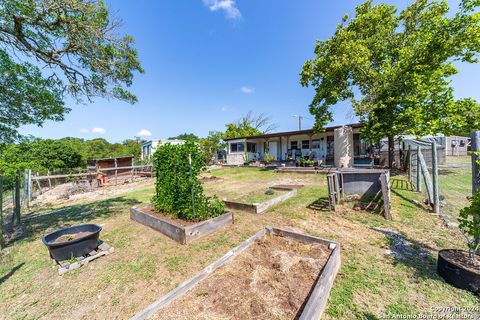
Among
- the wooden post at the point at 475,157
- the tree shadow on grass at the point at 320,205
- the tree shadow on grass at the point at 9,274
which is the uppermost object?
the wooden post at the point at 475,157

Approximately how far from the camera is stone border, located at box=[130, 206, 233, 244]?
413 cm

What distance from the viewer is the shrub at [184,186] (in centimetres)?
467

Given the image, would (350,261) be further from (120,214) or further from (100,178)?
(100,178)

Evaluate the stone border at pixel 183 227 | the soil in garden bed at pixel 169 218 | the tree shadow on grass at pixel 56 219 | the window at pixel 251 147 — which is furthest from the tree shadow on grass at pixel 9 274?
the window at pixel 251 147

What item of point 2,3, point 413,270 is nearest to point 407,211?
point 413,270

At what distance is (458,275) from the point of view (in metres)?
2.47

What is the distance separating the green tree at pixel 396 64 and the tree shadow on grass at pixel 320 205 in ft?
21.9

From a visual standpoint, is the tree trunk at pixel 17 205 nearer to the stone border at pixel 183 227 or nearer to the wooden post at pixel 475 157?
the stone border at pixel 183 227

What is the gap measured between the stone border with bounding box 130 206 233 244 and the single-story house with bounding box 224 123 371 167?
34.1 ft

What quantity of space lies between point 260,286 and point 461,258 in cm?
268

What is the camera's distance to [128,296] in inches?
106

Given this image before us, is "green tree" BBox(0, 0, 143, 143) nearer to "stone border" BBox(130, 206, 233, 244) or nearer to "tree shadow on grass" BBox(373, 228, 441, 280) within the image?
"stone border" BBox(130, 206, 233, 244)

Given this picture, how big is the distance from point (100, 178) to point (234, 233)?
14902mm

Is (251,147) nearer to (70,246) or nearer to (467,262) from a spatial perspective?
(70,246)
